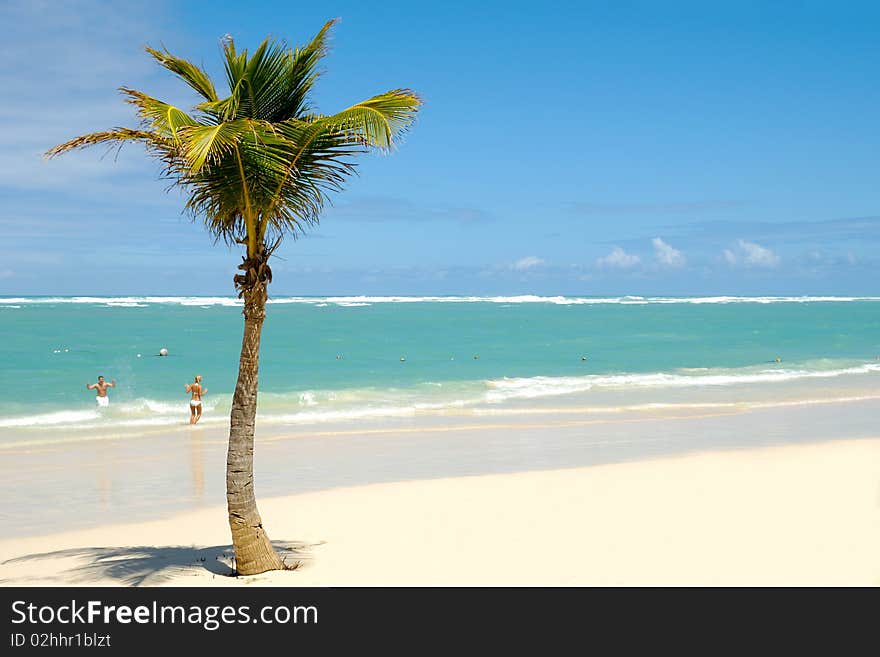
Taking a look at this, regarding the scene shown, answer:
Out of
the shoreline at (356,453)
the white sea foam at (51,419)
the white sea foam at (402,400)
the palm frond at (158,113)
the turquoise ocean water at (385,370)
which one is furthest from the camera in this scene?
the turquoise ocean water at (385,370)

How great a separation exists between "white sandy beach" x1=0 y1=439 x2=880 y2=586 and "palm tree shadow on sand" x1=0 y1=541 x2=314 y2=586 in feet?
0.10

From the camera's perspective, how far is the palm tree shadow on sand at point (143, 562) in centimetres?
861

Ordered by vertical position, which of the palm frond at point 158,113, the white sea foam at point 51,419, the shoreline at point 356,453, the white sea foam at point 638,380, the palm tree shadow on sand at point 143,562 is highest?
the palm frond at point 158,113

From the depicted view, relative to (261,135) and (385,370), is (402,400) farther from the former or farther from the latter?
(261,135)

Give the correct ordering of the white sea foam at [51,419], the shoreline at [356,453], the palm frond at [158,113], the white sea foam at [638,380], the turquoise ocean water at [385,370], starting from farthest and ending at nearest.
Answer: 1. the white sea foam at [638,380]
2. the turquoise ocean water at [385,370]
3. the white sea foam at [51,419]
4. the shoreline at [356,453]
5. the palm frond at [158,113]

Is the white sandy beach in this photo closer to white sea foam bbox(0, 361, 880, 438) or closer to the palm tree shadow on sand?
the palm tree shadow on sand

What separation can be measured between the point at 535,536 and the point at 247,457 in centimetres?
367

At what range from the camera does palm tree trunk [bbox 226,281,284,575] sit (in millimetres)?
7930

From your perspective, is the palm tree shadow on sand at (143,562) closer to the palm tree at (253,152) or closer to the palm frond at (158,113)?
the palm tree at (253,152)

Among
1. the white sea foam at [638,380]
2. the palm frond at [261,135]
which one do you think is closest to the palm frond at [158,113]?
the palm frond at [261,135]

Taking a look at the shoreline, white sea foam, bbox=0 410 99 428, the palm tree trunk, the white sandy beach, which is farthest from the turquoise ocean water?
the palm tree trunk

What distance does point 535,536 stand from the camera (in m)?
9.96

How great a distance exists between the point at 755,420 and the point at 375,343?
35.5 m

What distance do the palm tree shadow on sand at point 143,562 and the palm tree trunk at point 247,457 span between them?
1.04ft
